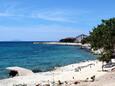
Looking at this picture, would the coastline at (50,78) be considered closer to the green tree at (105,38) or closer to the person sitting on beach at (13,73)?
the green tree at (105,38)

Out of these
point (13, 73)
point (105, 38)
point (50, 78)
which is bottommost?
point (13, 73)

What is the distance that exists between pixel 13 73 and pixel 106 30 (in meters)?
15.7

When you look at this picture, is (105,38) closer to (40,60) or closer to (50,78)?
(50,78)

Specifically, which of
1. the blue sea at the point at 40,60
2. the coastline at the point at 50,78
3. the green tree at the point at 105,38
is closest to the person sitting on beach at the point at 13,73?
the blue sea at the point at 40,60

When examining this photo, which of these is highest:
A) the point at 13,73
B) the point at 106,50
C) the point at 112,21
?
the point at 112,21

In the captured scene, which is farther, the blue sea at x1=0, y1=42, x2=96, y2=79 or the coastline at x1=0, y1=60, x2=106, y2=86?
the blue sea at x1=0, y1=42, x2=96, y2=79

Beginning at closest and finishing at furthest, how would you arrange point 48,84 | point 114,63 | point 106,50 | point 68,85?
point 68,85, point 48,84, point 106,50, point 114,63

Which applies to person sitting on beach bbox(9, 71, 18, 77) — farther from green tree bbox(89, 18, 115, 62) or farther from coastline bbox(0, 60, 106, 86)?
green tree bbox(89, 18, 115, 62)

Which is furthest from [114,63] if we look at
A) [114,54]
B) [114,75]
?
[114,75]

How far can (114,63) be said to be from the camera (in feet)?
182

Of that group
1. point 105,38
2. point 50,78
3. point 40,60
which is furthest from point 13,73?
point 40,60

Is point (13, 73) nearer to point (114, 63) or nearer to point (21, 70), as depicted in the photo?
point (21, 70)

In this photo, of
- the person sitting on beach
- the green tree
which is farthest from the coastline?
the person sitting on beach

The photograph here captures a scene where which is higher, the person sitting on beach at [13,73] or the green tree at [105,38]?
the green tree at [105,38]
